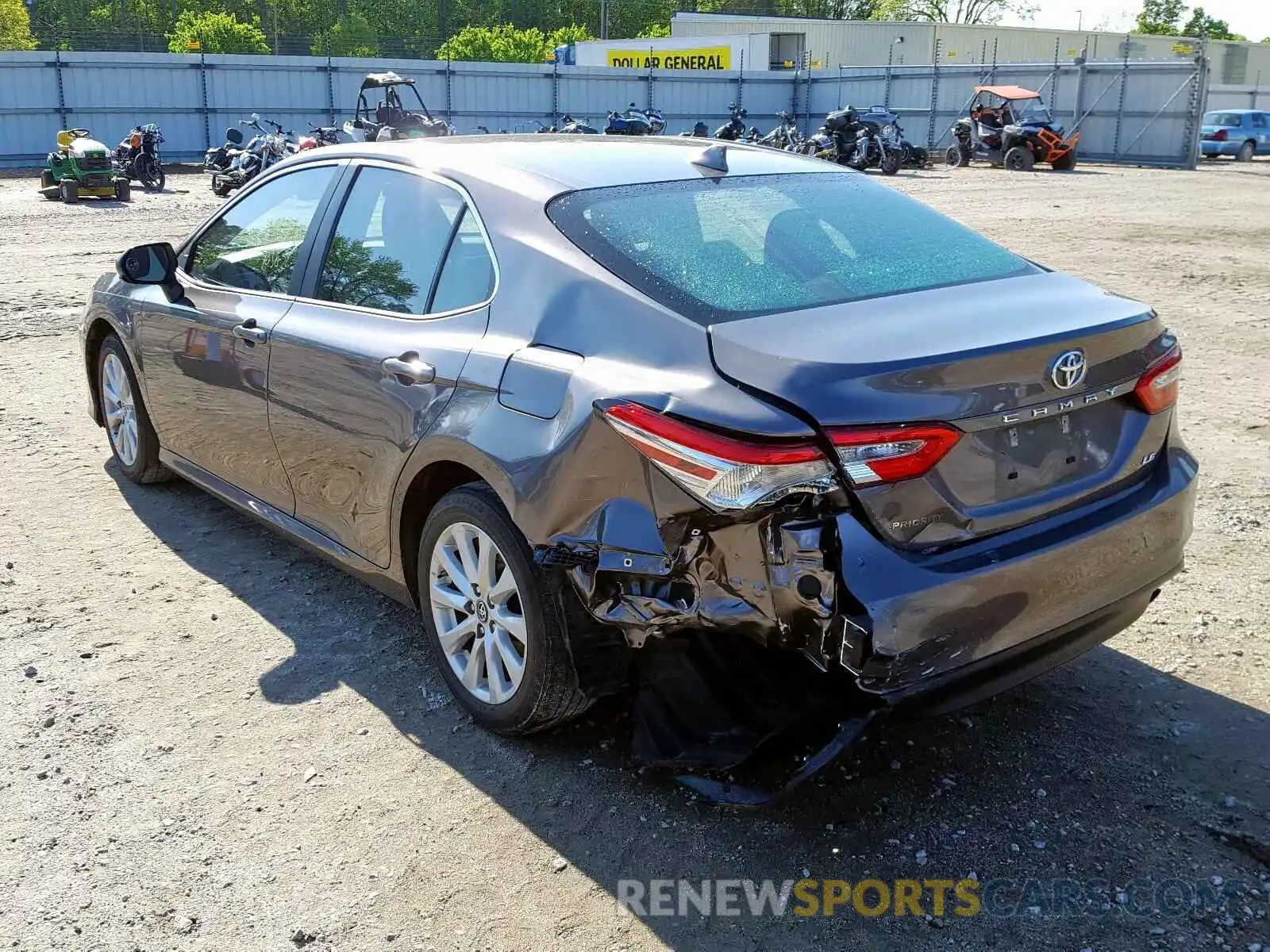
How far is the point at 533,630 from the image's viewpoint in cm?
321

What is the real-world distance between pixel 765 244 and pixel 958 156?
1238 inches

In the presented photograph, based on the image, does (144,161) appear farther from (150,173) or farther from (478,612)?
(478,612)

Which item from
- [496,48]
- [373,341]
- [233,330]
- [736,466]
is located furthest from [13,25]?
[736,466]

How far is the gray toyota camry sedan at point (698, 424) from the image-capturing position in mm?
2643

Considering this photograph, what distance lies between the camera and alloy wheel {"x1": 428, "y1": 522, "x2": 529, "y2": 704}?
3334 mm

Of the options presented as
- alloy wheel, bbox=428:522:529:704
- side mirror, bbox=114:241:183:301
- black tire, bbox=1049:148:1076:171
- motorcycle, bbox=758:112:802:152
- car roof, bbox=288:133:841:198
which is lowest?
alloy wheel, bbox=428:522:529:704

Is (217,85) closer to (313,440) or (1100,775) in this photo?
(313,440)

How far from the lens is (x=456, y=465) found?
3455 millimetres

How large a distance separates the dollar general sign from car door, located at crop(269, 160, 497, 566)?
148ft

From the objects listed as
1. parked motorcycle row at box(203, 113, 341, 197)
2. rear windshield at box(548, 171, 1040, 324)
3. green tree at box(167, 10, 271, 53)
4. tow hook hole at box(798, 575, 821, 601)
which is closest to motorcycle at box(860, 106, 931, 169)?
parked motorcycle row at box(203, 113, 341, 197)

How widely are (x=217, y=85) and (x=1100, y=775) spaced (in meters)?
31.9

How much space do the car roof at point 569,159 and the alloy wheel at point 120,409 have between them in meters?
1.95

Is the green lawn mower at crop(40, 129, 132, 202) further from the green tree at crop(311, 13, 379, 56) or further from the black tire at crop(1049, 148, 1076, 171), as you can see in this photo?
the green tree at crop(311, 13, 379, 56)

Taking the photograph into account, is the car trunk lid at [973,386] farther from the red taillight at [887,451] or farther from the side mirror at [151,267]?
the side mirror at [151,267]
